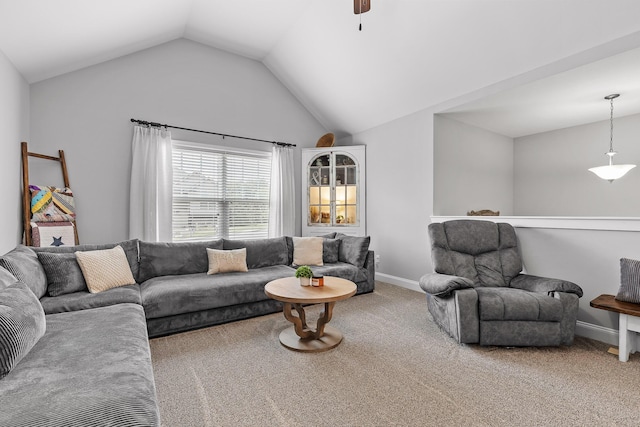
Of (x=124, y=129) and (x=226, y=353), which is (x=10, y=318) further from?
(x=124, y=129)

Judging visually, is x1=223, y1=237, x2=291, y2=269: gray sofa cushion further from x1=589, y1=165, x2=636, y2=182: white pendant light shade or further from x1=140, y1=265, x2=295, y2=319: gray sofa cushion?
x1=589, y1=165, x2=636, y2=182: white pendant light shade

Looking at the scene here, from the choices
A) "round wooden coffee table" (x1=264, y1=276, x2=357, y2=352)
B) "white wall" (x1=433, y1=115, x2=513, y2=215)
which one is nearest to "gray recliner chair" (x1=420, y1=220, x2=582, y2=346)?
"round wooden coffee table" (x1=264, y1=276, x2=357, y2=352)

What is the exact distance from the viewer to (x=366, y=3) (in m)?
2.81

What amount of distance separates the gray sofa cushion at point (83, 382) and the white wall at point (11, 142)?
5.68ft

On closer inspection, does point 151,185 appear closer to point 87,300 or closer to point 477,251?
point 87,300

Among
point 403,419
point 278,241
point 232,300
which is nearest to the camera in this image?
point 403,419

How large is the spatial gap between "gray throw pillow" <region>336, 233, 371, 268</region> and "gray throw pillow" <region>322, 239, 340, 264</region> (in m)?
0.08

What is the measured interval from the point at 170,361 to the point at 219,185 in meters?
2.88

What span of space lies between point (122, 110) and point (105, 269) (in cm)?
219

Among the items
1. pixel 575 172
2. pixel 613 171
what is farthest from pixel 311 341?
pixel 575 172

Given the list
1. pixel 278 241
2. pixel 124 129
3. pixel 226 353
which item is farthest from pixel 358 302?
pixel 124 129

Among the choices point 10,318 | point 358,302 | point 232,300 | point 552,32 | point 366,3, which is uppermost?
point 366,3

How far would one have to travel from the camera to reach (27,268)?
237 centimetres

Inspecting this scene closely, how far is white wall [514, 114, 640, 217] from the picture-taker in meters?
4.29
